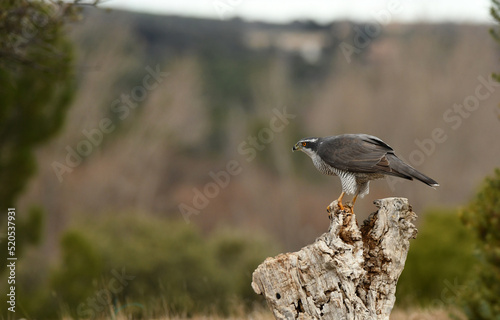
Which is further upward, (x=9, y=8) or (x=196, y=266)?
(x=9, y=8)

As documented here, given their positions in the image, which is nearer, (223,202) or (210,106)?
(223,202)

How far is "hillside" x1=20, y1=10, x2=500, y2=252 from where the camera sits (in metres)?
25.8

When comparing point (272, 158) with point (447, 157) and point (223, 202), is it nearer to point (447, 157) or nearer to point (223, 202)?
point (223, 202)

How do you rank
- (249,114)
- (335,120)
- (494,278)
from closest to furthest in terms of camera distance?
1. (494,278)
2. (335,120)
3. (249,114)

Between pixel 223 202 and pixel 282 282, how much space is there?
26580 millimetres

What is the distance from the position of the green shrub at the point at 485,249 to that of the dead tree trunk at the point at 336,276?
3.73 feet

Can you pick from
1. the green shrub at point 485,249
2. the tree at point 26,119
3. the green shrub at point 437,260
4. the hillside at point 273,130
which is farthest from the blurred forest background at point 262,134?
the green shrub at point 485,249

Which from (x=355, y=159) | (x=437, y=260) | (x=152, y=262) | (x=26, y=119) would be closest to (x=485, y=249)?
(x=355, y=159)

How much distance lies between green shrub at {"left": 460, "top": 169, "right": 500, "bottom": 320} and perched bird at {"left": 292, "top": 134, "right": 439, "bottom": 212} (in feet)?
4.56

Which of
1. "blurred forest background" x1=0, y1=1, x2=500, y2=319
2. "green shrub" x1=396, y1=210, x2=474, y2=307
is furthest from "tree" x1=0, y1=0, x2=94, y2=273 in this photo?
"green shrub" x1=396, y1=210, x2=474, y2=307

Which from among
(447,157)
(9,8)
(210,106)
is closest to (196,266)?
(9,8)

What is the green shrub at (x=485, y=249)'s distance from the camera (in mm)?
5449

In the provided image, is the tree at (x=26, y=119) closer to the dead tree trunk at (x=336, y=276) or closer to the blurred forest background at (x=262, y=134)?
the blurred forest background at (x=262, y=134)

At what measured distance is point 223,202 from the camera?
102ft
